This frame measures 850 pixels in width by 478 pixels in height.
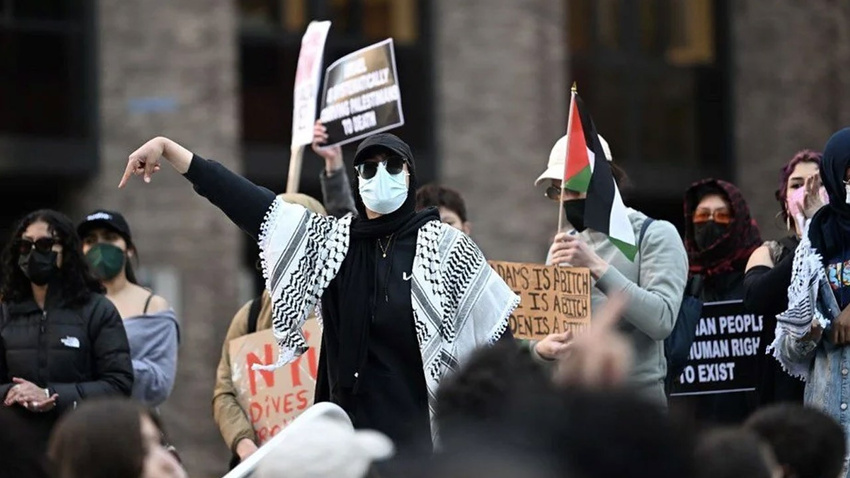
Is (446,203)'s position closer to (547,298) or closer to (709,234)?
(709,234)

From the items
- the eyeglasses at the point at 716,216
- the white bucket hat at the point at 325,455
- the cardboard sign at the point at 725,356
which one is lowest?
the white bucket hat at the point at 325,455

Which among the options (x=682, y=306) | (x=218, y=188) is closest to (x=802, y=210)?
(x=682, y=306)

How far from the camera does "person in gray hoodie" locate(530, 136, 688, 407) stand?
691 cm

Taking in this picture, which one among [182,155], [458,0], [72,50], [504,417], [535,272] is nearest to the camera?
[504,417]

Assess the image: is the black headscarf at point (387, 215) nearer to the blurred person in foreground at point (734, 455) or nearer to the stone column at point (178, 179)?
the blurred person in foreground at point (734, 455)

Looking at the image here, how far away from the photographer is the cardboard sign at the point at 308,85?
29.8 feet

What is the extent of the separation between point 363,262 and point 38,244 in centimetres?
204

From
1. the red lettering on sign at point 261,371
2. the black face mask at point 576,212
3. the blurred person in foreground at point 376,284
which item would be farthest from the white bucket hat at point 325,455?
the red lettering on sign at point 261,371

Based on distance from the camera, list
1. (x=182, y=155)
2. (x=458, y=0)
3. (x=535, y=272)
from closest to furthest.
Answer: (x=182, y=155)
(x=535, y=272)
(x=458, y=0)

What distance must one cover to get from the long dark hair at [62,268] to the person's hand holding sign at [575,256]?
2.11 metres

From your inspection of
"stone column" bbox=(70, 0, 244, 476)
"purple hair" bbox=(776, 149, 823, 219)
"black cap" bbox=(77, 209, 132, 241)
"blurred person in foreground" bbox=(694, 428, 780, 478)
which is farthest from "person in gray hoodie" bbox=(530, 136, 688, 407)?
"stone column" bbox=(70, 0, 244, 476)

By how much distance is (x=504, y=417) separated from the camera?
3539mm

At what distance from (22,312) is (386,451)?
403 cm

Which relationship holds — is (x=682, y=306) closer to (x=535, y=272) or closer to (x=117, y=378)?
(x=535, y=272)
